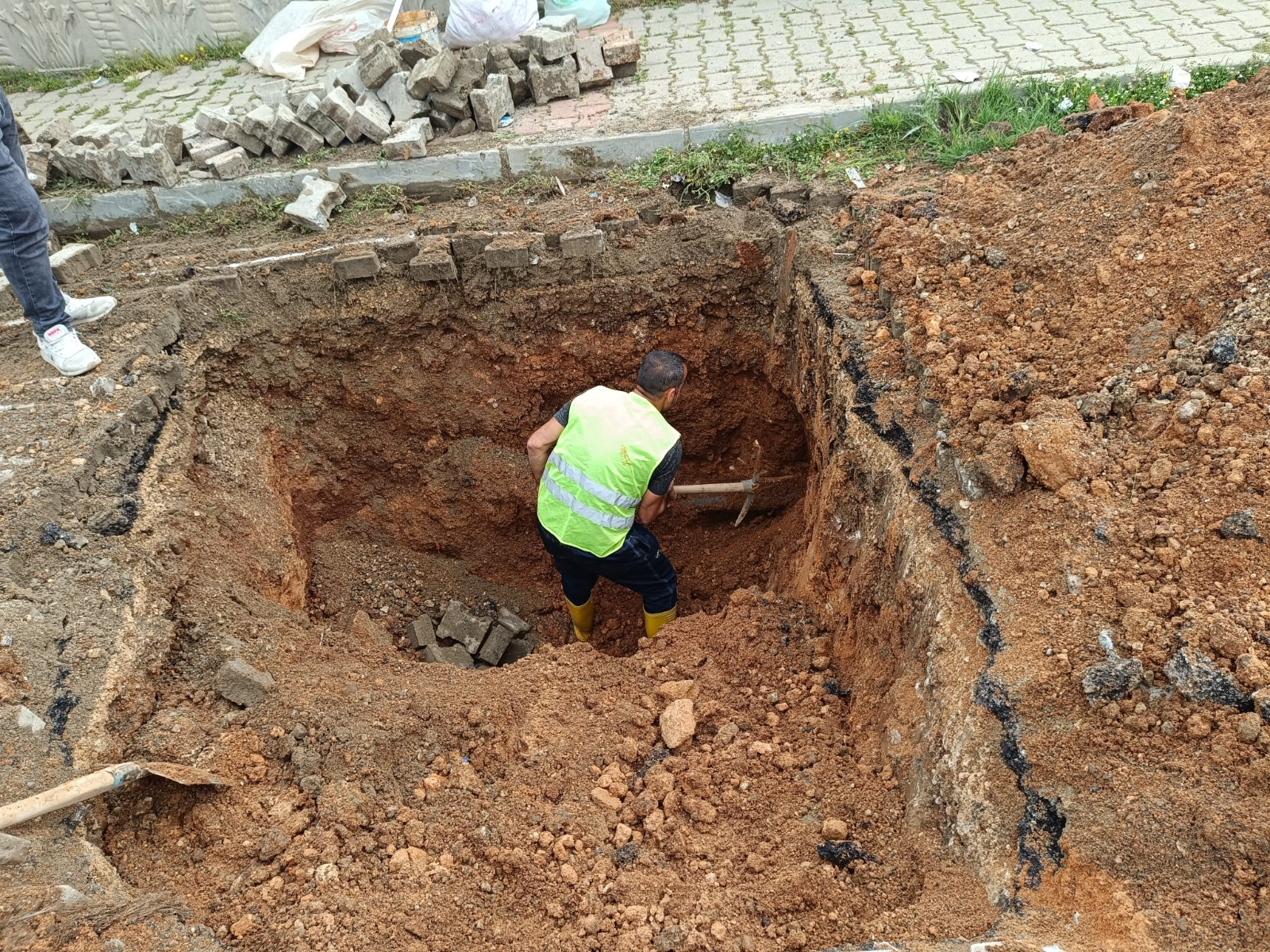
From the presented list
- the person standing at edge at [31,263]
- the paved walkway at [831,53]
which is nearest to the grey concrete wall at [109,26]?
the paved walkway at [831,53]

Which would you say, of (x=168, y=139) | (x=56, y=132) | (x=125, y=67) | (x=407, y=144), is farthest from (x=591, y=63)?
(x=125, y=67)

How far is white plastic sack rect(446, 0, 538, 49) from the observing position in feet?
20.2

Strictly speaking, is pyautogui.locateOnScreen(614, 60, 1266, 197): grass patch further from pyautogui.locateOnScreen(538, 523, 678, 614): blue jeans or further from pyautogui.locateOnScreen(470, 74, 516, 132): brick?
pyautogui.locateOnScreen(538, 523, 678, 614): blue jeans

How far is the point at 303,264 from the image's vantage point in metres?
4.71

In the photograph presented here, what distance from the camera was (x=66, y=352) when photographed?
415 cm

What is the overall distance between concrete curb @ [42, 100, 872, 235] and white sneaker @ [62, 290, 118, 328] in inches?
49.2

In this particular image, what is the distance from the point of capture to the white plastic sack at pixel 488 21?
6.15 metres

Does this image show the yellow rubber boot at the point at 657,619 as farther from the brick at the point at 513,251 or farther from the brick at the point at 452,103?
the brick at the point at 452,103

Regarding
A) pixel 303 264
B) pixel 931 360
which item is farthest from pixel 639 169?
pixel 931 360

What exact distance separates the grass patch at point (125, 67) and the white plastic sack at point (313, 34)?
644 mm

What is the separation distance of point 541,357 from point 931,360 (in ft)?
7.79

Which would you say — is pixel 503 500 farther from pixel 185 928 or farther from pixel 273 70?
pixel 273 70

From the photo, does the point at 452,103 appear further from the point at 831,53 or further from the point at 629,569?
the point at 629,569

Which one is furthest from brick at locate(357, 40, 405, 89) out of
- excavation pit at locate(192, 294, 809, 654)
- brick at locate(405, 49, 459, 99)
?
excavation pit at locate(192, 294, 809, 654)
